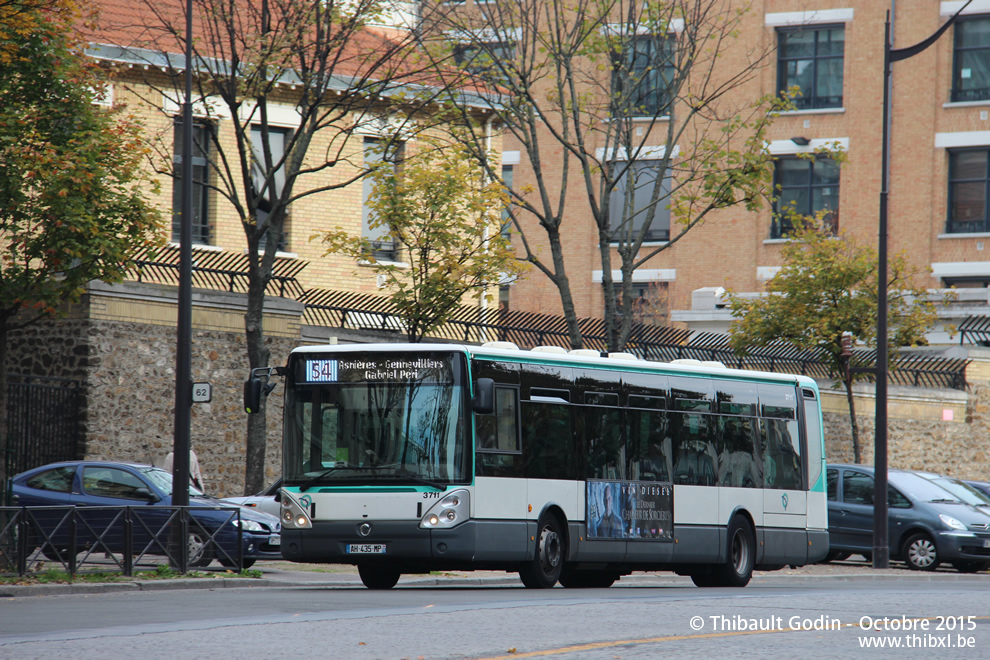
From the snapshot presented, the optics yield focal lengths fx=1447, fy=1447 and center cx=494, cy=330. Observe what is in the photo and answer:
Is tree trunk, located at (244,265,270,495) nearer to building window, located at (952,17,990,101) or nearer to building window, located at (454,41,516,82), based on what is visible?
building window, located at (454,41,516,82)

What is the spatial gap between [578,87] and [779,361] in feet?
58.9

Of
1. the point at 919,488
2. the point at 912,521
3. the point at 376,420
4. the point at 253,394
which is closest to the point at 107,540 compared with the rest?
the point at 253,394

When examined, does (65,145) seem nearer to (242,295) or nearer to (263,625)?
(242,295)

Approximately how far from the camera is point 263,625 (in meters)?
11.0

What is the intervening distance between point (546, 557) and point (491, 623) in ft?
18.1

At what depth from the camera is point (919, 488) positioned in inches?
992

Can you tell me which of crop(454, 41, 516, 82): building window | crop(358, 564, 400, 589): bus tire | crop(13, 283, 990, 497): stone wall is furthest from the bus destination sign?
crop(454, 41, 516, 82): building window

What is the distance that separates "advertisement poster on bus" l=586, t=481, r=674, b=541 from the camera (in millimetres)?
17312

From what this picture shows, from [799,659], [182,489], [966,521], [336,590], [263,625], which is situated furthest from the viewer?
[966,521]

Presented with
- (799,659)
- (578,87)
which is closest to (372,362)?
(799,659)

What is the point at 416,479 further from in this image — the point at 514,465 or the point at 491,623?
the point at 491,623

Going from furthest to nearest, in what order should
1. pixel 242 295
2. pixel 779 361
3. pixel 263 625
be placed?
pixel 779 361 → pixel 242 295 → pixel 263 625

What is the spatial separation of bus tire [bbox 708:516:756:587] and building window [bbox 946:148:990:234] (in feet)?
108

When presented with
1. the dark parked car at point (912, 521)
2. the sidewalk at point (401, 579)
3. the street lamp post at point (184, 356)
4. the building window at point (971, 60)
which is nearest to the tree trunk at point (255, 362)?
the sidewalk at point (401, 579)
